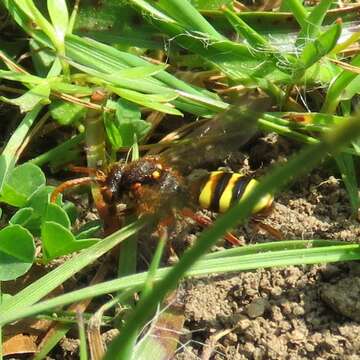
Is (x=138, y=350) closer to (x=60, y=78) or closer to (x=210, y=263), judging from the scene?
(x=210, y=263)

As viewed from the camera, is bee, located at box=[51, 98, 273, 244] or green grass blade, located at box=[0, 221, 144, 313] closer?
green grass blade, located at box=[0, 221, 144, 313]

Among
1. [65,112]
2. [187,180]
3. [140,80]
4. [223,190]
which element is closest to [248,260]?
[223,190]

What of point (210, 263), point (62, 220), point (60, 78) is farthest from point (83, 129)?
point (210, 263)

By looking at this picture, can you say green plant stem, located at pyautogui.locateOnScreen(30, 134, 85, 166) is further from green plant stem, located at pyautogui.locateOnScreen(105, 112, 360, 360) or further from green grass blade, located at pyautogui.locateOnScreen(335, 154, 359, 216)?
green plant stem, located at pyautogui.locateOnScreen(105, 112, 360, 360)

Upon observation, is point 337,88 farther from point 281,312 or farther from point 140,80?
point 281,312

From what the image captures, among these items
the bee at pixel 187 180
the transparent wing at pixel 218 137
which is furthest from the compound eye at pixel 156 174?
the transparent wing at pixel 218 137

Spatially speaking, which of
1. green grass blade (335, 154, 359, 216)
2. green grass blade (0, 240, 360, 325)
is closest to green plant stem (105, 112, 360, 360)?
green grass blade (0, 240, 360, 325)

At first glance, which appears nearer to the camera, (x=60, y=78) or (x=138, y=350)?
(x=138, y=350)
